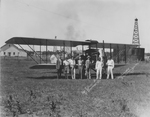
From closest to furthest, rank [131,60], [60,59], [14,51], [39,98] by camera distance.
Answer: [39,98]
[60,59]
[131,60]
[14,51]

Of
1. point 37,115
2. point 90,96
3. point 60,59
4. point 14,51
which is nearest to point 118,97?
point 90,96

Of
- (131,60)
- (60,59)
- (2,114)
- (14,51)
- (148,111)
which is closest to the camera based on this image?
(2,114)

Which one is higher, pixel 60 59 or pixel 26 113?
pixel 60 59

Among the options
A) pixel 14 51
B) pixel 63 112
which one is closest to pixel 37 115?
pixel 63 112

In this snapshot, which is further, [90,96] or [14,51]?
[14,51]

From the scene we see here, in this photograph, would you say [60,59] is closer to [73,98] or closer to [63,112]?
[73,98]

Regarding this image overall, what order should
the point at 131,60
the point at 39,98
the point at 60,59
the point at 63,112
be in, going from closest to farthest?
the point at 63,112 < the point at 39,98 < the point at 60,59 < the point at 131,60

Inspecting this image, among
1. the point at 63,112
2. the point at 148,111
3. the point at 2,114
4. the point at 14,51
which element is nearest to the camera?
the point at 2,114

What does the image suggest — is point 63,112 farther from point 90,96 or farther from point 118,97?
point 118,97

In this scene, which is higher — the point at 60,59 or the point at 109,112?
the point at 60,59
